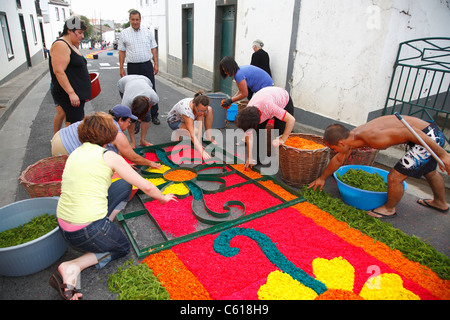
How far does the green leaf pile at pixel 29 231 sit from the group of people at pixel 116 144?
1.13ft

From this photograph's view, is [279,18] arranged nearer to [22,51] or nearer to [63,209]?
[63,209]

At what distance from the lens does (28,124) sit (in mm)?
5738

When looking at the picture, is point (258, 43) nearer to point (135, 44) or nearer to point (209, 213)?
point (135, 44)

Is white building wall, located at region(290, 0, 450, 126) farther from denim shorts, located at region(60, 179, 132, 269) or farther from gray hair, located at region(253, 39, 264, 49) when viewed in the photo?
denim shorts, located at region(60, 179, 132, 269)

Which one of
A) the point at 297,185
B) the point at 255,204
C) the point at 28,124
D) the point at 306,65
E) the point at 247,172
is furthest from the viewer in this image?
the point at 28,124

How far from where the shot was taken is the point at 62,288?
196 cm

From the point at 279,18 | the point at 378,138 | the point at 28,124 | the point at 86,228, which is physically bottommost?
the point at 28,124

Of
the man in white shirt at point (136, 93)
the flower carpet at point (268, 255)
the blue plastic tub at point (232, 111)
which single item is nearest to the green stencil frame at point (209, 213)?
the flower carpet at point (268, 255)

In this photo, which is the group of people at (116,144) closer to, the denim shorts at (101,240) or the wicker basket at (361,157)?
the denim shorts at (101,240)

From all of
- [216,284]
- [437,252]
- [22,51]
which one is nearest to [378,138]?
[437,252]

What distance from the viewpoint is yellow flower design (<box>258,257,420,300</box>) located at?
6.71 ft

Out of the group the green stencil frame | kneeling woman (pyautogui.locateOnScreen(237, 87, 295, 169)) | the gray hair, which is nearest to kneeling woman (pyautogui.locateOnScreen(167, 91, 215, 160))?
the green stencil frame

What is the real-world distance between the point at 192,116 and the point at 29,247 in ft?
8.07
